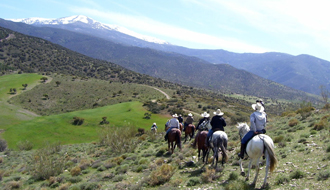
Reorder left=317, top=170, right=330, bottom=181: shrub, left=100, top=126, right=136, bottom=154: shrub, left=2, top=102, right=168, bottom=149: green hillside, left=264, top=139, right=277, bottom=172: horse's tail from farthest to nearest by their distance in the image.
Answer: left=2, top=102, right=168, bottom=149: green hillside < left=100, top=126, right=136, bottom=154: shrub < left=264, top=139, right=277, bottom=172: horse's tail < left=317, top=170, right=330, bottom=181: shrub

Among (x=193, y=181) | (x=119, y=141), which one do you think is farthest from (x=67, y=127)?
(x=193, y=181)

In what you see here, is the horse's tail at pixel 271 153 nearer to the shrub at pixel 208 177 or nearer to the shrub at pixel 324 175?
the shrub at pixel 324 175

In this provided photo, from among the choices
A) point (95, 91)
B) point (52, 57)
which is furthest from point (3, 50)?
point (95, 91)

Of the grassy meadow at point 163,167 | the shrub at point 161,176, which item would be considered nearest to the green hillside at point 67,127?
the grassy meadow at point 163,167

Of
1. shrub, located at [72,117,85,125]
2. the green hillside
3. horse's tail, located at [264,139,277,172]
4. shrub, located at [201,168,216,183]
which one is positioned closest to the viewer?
horse's tail, located at [264,139,277,172]

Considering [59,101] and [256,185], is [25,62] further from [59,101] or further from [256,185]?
[256,185]

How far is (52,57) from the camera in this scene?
10219 centimetres

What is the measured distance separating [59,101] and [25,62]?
157ft

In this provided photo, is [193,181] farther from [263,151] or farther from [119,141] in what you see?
[119,141]

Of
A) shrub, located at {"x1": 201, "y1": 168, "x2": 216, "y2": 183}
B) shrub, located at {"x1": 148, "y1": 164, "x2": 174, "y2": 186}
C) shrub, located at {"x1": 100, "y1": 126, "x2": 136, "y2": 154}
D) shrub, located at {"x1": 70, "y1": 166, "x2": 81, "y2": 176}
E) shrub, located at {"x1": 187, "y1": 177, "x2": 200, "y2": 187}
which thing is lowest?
shrub, located at {"x1": 70, "y1": 166, "x2": 81, "y2": 176}

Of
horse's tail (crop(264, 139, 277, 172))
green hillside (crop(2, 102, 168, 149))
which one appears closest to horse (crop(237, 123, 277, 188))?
horse's tail (crop(264, 139, 277, 172))

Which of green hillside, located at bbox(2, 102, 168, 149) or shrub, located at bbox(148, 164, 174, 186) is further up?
shrub, located at bbox(148, 164, 174, 186)

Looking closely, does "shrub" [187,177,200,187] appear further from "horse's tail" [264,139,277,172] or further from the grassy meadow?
"horse's tail" [264,139,277,172]

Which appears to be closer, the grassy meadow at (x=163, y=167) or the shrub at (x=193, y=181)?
the grassy meadow at (x=163, y=167)
